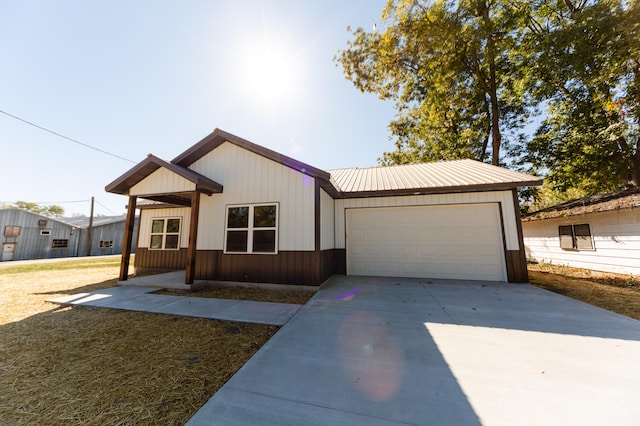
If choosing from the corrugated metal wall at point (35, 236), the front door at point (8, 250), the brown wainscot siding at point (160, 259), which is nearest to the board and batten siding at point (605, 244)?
the brown wainscot siding at point (160, 259)

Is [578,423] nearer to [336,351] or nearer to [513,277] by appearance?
[336,351]

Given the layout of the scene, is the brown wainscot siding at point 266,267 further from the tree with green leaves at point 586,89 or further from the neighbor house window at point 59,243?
the neighbor house window at point 59,243

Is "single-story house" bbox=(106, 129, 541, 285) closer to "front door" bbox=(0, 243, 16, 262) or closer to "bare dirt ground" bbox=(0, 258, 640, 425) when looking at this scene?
"bare dirt ground" bbox=(0, 258, 640, 425)

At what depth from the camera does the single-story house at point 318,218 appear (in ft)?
21.4

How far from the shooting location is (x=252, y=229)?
22.5ft

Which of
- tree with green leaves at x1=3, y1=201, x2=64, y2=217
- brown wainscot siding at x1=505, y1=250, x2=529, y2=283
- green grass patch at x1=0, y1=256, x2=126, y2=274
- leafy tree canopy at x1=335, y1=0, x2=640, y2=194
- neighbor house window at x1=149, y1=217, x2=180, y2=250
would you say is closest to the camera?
brown wainscot siding at x1=505, y1=250, x2=529, y2=283

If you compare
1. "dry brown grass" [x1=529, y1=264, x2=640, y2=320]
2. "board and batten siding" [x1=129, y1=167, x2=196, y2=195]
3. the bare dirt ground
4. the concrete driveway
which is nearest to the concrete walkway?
the bare dirt ground

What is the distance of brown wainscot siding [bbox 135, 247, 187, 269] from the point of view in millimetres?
9578

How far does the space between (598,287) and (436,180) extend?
5.38 m

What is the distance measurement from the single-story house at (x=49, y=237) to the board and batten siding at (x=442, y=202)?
27.2 metres

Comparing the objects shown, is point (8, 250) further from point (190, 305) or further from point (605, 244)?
point (605, 244)

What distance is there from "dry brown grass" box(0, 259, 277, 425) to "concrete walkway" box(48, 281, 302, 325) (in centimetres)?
26

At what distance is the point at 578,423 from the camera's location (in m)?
1.79

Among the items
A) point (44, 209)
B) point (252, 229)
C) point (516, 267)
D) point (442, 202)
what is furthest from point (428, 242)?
point (44, 209)
